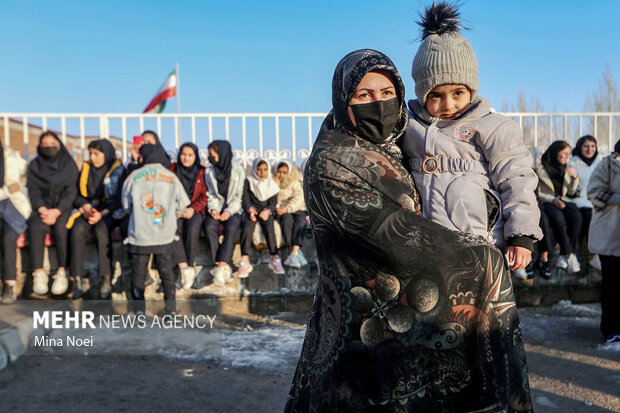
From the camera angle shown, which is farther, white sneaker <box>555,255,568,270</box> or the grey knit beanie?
white sneaker <box>555,255,568,270</box>

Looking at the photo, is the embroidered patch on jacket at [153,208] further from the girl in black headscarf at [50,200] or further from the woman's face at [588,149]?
the woman's face at [588,149]

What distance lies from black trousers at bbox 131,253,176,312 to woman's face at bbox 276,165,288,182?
196 cm

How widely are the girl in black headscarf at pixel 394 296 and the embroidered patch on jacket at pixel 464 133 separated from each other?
0.31m

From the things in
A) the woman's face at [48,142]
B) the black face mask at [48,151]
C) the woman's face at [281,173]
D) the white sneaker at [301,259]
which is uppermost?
the woman's face at [48,142]

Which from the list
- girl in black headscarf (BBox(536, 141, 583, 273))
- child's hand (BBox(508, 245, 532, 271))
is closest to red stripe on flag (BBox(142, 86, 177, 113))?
girl in black headscarf (BBox(536, 141, 583, 273))

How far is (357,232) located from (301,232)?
4872 millimetres

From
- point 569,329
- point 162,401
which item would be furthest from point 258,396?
point 569,329

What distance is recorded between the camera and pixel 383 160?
1.74 metres

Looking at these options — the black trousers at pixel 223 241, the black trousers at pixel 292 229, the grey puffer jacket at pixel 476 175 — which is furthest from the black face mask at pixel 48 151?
the grey puffer jacket at pixel 476 175

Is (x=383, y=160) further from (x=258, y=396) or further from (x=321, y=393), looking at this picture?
(x=258, y=396)

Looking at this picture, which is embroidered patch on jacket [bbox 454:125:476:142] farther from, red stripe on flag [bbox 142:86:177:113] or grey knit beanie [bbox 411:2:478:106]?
red stripe on flag [bbox 142:86:177:113]

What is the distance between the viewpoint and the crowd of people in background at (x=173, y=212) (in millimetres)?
5859

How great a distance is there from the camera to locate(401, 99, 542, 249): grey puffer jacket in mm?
1796

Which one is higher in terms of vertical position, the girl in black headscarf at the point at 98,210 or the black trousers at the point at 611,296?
the girl in black headscarf at the point at 98,210
